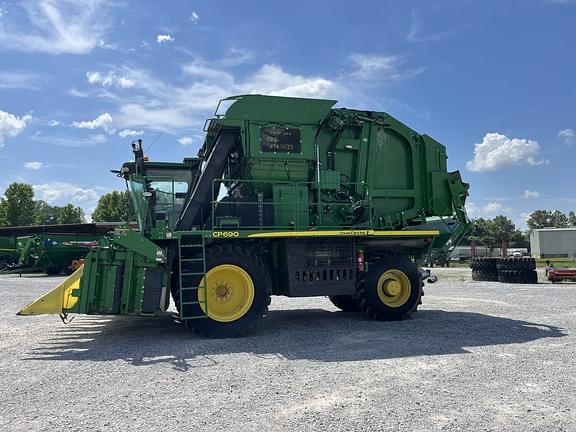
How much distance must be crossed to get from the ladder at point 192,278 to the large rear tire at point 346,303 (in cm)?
459

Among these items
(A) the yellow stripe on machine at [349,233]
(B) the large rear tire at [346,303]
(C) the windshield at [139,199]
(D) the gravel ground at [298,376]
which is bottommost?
(D) the gravel ground at [298,376]

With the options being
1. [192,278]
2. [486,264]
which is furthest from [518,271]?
[192,278]

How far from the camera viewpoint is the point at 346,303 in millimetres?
12586

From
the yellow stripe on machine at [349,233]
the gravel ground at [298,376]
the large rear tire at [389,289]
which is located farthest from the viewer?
the large rear tire at [389,289]

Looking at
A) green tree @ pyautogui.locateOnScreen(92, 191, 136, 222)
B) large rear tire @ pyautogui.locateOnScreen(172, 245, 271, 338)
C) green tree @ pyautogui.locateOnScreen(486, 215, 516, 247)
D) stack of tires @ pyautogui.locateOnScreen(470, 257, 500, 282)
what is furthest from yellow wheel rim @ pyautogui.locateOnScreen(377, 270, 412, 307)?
green tree @ pyautogui.locateOnScreen(486, 215, 516, 247)

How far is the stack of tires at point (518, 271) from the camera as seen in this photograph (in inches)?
815

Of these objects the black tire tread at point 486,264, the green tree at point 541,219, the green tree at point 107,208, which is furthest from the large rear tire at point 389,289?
the green tree at point 541,219

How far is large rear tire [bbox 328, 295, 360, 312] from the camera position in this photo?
12.4m

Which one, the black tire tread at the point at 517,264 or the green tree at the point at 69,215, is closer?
the black tire tread at the point at 517,264

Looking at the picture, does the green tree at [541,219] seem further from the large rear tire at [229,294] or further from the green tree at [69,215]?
the large rear tire at [229,294]

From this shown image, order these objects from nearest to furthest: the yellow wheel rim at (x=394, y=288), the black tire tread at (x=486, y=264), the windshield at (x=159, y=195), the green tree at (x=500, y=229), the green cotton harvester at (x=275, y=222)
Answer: the green cotton harvester at (x=275, y=222) < the windshield at (x=159, y=195) < the yellow wheel rim at (x=394, y=288) < the black tire tread at (x=486, y=264) < the green tree at (x=500, y=229)

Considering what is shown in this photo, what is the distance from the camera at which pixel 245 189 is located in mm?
10281

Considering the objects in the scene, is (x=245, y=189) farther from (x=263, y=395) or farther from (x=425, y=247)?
(x=263, y=395)

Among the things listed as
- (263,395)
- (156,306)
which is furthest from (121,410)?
(156,306)
